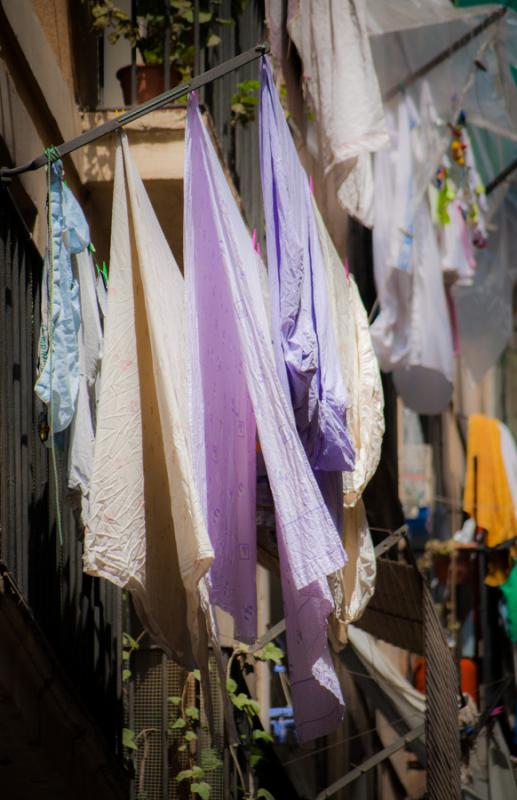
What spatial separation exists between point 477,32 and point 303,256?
180 inches

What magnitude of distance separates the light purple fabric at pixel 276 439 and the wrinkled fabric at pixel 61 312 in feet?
1.43

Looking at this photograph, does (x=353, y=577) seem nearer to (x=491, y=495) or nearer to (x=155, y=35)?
(x=155, y=35)

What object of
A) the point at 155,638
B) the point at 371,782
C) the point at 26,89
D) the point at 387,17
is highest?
the point at 387,17

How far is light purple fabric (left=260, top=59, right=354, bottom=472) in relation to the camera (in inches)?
215

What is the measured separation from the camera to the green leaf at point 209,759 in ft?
24.9

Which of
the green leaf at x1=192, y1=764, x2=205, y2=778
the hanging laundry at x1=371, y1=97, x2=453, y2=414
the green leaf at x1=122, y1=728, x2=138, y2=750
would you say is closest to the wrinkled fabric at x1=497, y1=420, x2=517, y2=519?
the hanging laundry at x1=371, y1=97, x2=453, y2=414

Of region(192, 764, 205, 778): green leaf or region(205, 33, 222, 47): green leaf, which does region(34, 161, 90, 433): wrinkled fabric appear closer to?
region(205, 33, 222, 47): green leaf

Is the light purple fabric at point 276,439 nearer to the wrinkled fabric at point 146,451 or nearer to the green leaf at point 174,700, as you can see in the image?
the wrinkled fabric at point 146,451

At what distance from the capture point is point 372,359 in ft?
21.4

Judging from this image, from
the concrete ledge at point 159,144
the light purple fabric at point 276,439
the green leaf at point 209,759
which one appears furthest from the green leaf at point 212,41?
the green leaf at point 209,759

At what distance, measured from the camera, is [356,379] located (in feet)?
21.1

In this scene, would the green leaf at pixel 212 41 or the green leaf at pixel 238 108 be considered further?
the green leaf at pixel 238 108

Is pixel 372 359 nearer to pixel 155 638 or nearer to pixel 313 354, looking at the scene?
pixel 313 354

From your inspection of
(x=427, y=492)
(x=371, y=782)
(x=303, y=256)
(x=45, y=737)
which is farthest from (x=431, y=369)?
(x=427, y=492)
